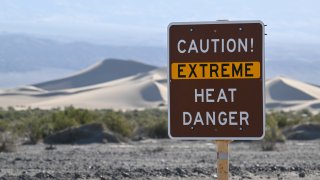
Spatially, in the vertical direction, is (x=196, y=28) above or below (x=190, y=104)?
above

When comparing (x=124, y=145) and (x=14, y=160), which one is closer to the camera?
(x=14, y=160)

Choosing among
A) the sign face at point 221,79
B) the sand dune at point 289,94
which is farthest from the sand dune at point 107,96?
the sign face at point 221,79

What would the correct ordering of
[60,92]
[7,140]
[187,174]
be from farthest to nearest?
[60,92] < [7,140] < [187,174]

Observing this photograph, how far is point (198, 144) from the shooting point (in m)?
36.5

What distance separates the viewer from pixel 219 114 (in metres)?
7.38

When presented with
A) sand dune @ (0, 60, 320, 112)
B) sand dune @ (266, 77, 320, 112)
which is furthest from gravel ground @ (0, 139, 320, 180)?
sand dune @ (266, 77, 320, 112)

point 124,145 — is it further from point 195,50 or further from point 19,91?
point 19,91

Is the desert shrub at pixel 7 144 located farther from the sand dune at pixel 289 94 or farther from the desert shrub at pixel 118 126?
the sand dune at pixel 289 94

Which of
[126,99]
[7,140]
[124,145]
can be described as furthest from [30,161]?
[126,99]

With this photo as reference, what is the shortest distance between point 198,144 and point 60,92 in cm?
9750

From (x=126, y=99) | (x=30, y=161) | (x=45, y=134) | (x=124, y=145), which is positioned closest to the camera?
(x=30, y=161)

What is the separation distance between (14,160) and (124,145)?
11.0 m

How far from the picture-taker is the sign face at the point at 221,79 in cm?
736

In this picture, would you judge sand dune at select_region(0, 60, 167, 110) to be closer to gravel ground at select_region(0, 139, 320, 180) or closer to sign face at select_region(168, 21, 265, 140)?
gravel ground at select_region(0, 139, 320, 180)
